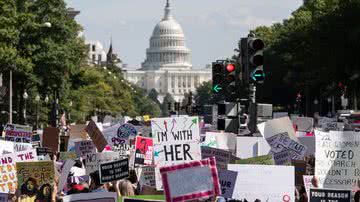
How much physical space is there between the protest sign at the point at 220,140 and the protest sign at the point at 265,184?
22.3ft

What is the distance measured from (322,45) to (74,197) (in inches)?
2539

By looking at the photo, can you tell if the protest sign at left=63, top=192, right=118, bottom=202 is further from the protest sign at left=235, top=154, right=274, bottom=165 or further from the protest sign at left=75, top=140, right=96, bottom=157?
the protest sign at left=75, top=140, right=96, bottom=157

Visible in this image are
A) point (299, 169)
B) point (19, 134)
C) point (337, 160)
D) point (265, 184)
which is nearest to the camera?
point (265, 184)

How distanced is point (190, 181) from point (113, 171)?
152 inches

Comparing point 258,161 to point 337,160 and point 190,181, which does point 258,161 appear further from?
point 190,181

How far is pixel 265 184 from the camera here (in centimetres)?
1683

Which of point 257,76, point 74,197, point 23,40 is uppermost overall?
point 23,40

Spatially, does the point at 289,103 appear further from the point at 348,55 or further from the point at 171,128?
the point at 171,128

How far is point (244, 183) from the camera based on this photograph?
1689 cm

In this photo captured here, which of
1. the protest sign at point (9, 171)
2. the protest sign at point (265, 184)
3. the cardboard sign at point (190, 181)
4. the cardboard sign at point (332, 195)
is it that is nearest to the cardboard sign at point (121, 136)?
the protest sign at point (9, 171)

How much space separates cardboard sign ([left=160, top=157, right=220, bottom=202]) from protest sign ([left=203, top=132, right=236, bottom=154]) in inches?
448

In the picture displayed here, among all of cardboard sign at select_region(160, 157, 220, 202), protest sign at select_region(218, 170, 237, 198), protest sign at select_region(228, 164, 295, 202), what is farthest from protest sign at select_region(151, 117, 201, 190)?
cardboard sign at select_region(160, 157, 220, 202)

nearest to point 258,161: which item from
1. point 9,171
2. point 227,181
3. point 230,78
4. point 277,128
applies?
point 227,181

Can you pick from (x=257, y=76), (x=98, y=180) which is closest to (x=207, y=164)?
(x=98, y=180)
